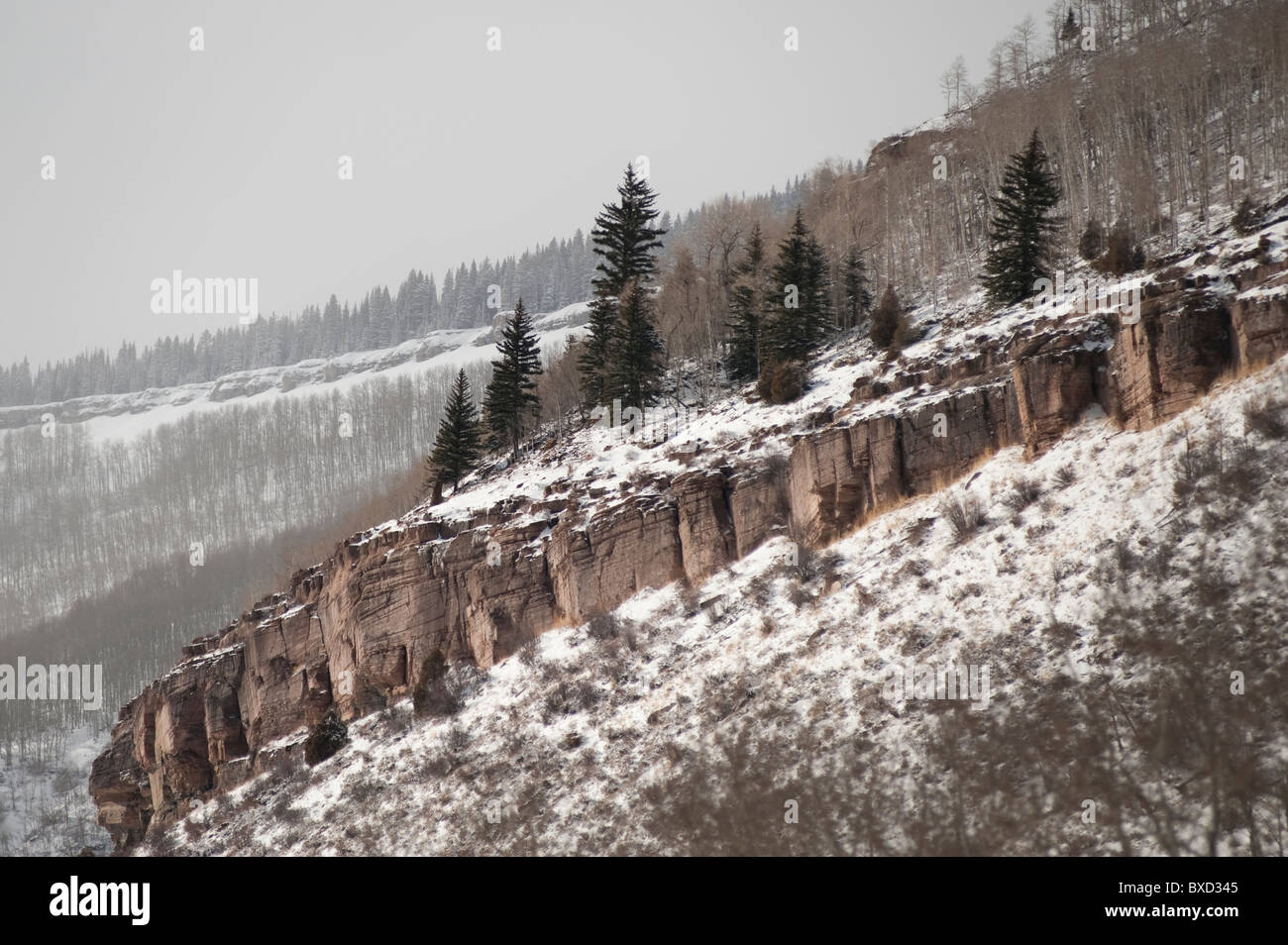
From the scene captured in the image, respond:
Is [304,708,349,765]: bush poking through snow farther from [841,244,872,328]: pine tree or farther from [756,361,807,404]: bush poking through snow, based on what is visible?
[841,244,872,328]: pine tree

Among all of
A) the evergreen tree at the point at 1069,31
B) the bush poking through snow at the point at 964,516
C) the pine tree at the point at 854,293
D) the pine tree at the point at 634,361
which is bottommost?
the bush poking through snow at the point at 964,516

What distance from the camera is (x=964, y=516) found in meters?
31.9

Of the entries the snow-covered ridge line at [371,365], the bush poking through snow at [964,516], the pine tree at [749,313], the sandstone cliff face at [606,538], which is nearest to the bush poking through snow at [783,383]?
the sandstone cliff face at [606,538]

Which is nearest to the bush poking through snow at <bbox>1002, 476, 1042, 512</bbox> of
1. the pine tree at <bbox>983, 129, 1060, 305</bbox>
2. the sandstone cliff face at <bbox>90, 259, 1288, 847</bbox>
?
the sandstone cliff face at <bbox>90, 259, 1288, 847</bbox>

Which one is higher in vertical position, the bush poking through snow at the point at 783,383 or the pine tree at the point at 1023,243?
the pine tree at the point at 1023,243

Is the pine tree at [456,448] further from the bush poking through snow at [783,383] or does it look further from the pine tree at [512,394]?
the bush poking through snow at [783,383]

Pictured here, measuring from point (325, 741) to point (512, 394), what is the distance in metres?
23.0

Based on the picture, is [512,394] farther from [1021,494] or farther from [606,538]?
[1021,494]

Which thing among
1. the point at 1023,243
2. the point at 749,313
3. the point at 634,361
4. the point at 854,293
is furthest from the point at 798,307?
the point at 1023,243

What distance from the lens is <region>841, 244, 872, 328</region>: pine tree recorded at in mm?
58062

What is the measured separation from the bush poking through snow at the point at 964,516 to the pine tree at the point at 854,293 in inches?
1007

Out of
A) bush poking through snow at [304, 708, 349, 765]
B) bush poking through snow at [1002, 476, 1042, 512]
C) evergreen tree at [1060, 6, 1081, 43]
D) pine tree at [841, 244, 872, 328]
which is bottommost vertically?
bush poking through snow at [304, 708, 349, 765]

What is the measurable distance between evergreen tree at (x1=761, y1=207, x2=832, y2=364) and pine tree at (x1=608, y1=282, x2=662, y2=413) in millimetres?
6261

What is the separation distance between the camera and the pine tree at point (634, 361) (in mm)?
54406
